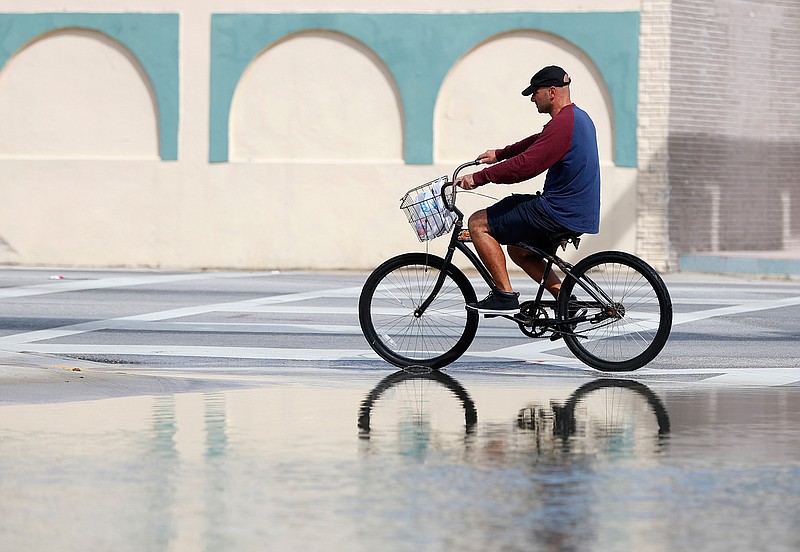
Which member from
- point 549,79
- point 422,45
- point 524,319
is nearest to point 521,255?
point 524,319

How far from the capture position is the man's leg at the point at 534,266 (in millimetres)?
10891

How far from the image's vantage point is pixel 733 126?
2398cm

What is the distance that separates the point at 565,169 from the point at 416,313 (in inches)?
55.1

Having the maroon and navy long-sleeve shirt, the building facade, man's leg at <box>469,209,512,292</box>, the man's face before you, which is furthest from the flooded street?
the building facade

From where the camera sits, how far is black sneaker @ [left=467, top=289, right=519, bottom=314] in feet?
35.7

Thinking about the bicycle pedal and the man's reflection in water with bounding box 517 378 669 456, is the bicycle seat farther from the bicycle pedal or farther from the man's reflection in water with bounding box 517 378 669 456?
the man's reflection in water with bounding box 517 378 669 456

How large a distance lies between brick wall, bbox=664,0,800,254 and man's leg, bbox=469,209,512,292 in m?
12.8

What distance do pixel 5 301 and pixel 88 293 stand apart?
143 cm

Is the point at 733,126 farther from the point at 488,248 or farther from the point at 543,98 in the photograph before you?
the point at 488,248

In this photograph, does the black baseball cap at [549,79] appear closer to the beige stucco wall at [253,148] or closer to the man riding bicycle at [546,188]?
the man riding bicycle at [546,188]

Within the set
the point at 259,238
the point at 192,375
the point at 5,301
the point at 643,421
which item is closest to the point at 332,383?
the point at 192,375

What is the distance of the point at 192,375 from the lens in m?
10.7

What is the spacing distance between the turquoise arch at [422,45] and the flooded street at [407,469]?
44.5 ft

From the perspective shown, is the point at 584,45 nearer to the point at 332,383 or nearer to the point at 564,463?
the point at 332,383
